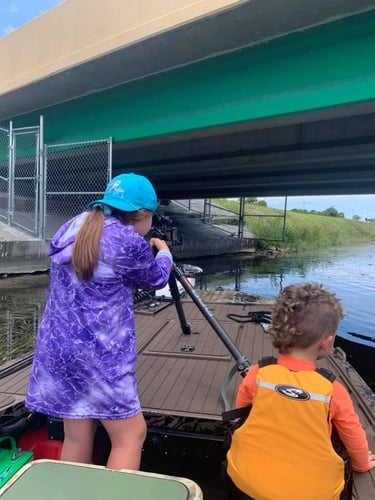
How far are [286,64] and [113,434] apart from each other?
212 inches

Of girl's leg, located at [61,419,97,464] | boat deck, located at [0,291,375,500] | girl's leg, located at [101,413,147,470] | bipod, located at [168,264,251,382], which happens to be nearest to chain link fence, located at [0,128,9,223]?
boat deck, located at [0,291,375,500]

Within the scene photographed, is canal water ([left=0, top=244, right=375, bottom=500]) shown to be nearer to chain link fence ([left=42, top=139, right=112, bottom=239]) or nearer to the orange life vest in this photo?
the orange life vest

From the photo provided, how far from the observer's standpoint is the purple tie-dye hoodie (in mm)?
1496

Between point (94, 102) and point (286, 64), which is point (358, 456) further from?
point (94, 102)

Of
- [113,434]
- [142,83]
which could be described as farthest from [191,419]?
[142,83]

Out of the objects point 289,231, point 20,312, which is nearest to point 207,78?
point 20,312

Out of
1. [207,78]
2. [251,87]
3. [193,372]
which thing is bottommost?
[193,372]

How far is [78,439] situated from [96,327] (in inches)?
20.8

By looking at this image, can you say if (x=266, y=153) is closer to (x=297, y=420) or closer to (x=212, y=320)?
(x=212, y=320)

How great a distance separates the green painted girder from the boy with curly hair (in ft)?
14.3

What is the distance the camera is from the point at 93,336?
149 cm

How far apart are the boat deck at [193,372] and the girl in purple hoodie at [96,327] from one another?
596 mm

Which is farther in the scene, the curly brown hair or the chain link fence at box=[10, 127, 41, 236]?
the chain link fence at box=[10, 127, 41, 236]

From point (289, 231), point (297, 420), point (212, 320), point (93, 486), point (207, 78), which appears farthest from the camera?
point (289, 231)
